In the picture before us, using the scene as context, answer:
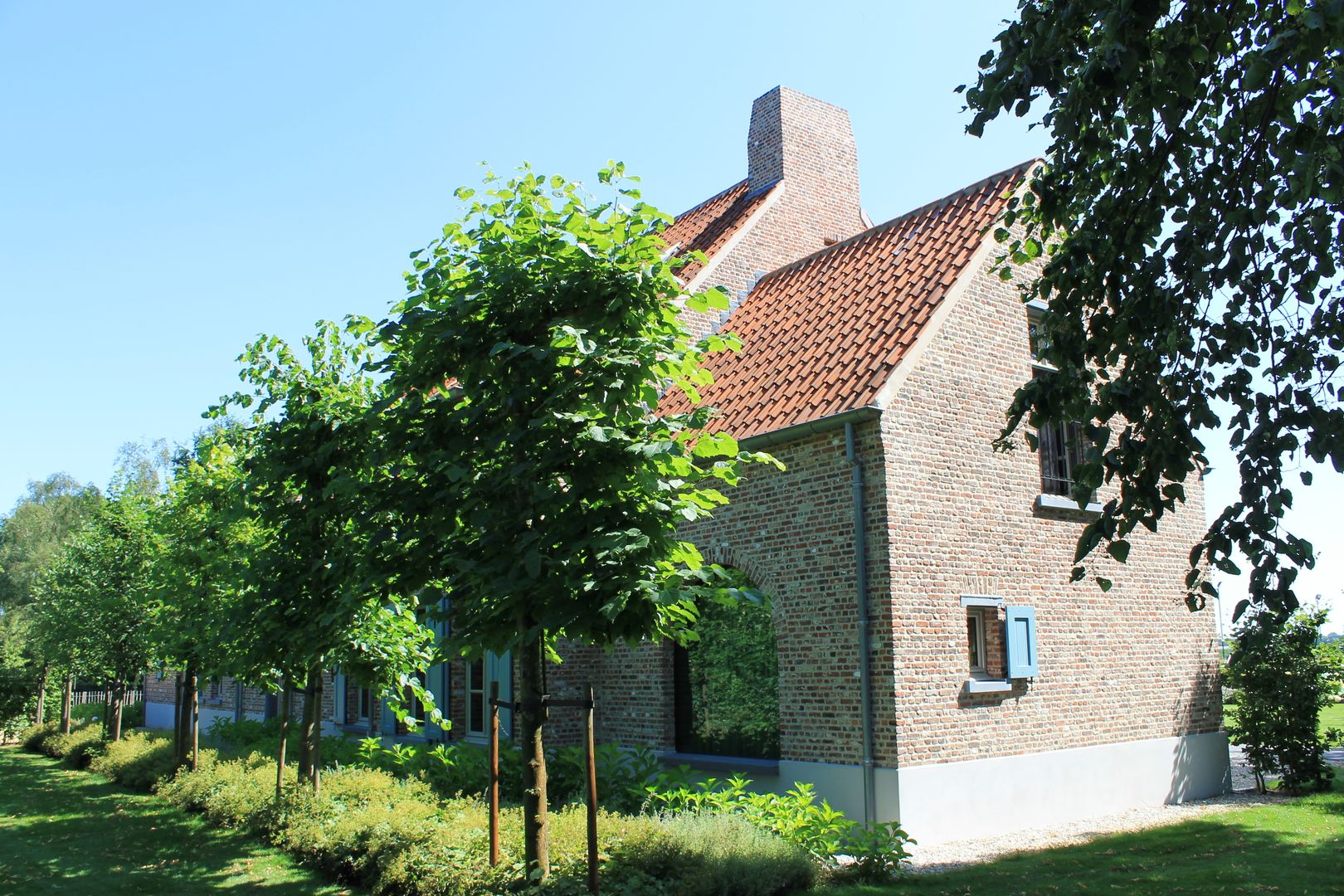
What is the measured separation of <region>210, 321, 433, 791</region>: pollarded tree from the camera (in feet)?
30.6

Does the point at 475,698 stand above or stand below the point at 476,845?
above

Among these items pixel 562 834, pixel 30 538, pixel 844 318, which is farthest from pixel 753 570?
pixel 30 538

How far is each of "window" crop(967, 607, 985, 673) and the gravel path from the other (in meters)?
1.85

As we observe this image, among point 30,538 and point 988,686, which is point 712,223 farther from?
point 30,538

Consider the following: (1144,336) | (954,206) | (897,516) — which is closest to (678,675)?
(897,516)

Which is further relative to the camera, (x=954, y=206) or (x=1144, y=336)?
(x=954, y=206)

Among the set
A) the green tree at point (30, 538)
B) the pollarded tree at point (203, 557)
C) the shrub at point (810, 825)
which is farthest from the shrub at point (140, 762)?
the green tree at point (30, 538)

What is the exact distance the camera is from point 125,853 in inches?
432

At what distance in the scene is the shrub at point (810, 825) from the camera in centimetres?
845

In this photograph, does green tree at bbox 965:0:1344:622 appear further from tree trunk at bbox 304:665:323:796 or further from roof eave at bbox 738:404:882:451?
tree trunk at bbox 304:665:323:796

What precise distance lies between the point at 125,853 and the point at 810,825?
7790 mm

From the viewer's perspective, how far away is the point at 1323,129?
4.57 m

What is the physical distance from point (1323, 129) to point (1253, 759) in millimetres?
12537

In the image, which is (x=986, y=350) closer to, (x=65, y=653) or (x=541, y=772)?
(x=541, y=772)
